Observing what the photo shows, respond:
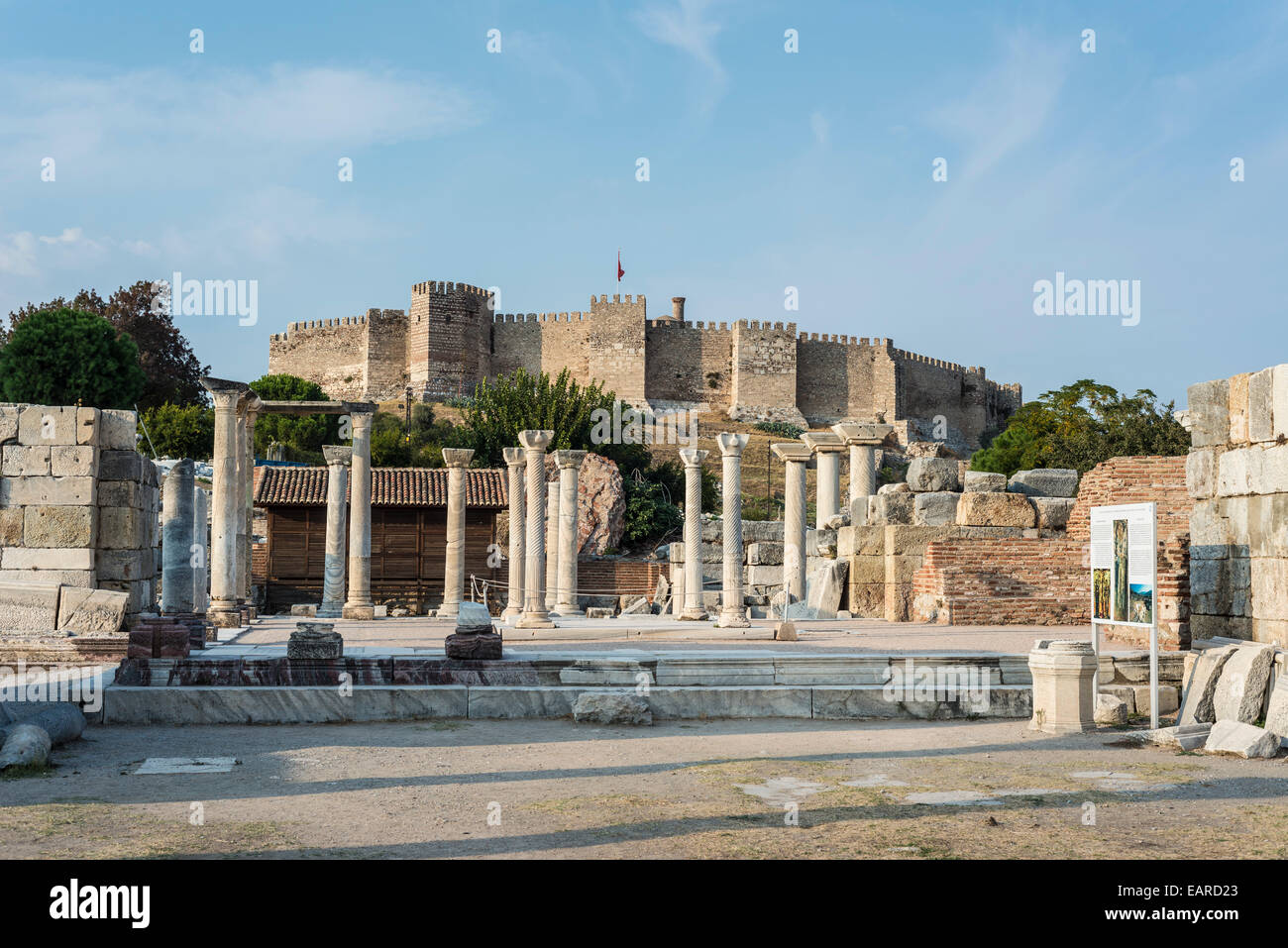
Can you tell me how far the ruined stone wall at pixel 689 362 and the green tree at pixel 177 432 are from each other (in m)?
36.8

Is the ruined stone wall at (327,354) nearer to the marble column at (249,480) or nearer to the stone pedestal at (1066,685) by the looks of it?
the marble column at (249,480)

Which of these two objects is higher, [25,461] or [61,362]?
[61,362]

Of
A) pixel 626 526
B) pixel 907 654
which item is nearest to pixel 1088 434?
pixel 626 526

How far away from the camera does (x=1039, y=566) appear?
18031 millimetres

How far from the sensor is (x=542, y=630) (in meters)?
16.6

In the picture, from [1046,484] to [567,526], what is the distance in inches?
335

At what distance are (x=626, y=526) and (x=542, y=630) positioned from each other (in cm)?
2441

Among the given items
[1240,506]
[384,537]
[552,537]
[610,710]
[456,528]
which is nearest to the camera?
[1240,506]

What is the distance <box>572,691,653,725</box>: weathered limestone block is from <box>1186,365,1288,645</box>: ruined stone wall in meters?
5.27

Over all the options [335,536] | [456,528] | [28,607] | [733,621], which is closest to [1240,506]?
[733,621]

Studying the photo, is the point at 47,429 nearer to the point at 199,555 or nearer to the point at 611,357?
the point at 199,555

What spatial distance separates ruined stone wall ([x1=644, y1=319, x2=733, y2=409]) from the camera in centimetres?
7950

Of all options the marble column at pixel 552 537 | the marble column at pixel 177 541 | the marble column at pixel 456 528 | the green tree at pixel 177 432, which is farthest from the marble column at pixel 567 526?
the green tree at pixel 177 432
